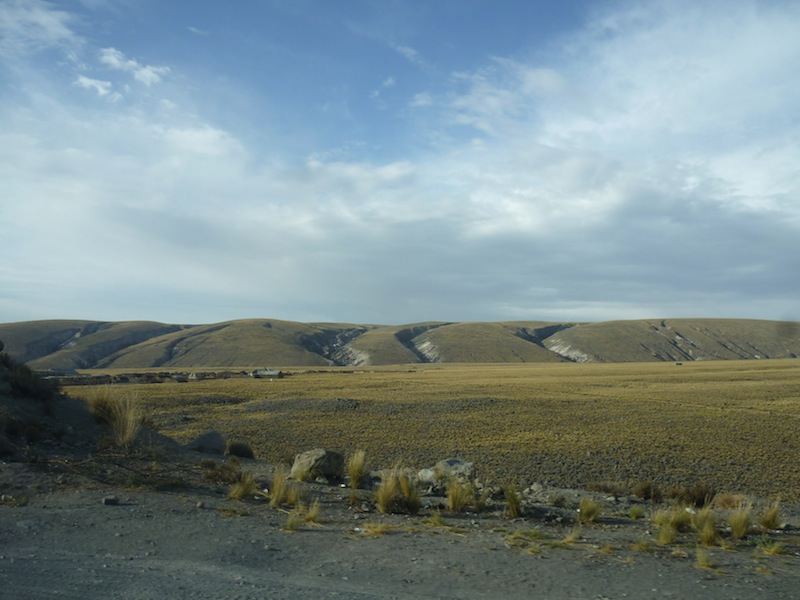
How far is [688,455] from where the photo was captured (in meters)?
20.1

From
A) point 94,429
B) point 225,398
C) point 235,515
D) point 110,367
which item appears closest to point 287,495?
point 235,515

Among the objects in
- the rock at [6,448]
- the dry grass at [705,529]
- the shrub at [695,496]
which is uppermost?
the rock at [6,448]

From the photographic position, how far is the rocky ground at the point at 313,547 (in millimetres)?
6398

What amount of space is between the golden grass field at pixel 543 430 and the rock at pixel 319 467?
477 centimetres

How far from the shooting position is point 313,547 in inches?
311

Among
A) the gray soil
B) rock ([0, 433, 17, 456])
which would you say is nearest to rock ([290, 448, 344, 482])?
the gray soil

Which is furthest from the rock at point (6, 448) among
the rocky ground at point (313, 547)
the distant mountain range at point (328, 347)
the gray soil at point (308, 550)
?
the distant mountain range at point (328, 347)

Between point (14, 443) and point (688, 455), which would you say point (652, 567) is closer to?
point (14, 443)

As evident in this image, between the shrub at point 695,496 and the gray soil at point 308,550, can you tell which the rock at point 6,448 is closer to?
the gray soil at point 308,550

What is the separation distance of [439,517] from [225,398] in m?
35.1

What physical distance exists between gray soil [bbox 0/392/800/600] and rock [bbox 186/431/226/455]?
A: 416cm

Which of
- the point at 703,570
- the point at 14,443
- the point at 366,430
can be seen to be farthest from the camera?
the point at 366,430

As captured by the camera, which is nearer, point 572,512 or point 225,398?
point 572,512

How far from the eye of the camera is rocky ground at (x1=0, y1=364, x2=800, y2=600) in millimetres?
6398
